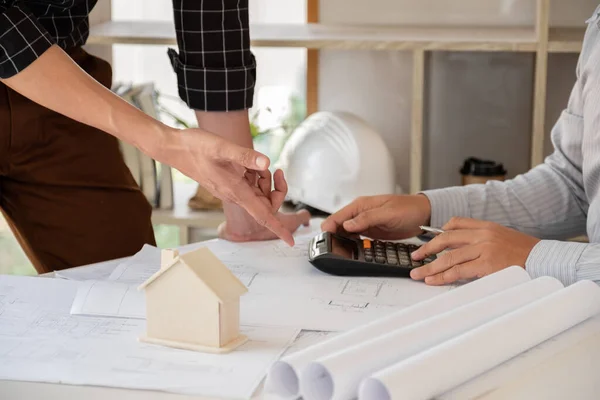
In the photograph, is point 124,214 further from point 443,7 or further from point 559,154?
point 443,7

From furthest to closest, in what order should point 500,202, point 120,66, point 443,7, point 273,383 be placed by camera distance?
1. point 120,66
2. point 443,7
3. point 500,202
4. point 273,383

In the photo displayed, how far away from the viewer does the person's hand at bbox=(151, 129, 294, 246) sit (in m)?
1.01

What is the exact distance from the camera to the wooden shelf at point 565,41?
2119 millimetres

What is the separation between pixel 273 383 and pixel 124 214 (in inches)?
38.1

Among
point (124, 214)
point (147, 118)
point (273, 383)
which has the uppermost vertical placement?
point (147, 118)

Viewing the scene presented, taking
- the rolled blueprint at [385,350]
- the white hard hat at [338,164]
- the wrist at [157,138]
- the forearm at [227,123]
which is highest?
the wrist at [157,138]

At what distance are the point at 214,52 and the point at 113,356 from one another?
2.46 ft

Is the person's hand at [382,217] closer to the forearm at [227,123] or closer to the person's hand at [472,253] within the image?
the person's hand at [472,253]

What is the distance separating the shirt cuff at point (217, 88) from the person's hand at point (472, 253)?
48 centimetres

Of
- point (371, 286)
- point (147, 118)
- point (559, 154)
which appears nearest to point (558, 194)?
point (559, 154)

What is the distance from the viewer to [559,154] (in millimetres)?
1433

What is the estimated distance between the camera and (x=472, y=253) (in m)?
1.10

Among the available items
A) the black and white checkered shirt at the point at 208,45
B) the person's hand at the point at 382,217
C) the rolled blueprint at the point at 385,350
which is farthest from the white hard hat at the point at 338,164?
the rolled blueprint at the point at 385,350

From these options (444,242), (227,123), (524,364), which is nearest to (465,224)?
(444,242)
